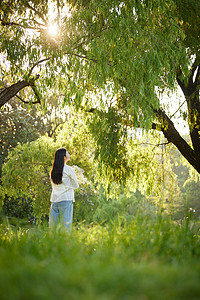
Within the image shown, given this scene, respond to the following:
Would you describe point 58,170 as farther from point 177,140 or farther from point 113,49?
point 177,140

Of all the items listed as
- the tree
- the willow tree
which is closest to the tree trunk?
the willow tree

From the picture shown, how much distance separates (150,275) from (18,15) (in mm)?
5070

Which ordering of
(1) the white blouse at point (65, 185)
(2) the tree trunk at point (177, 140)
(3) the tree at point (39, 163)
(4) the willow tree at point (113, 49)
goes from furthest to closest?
(3) the tree at point (39, 163) < (2) the tree trunk at point (177, 140) < (1) the white blouse at point (65, 185) < (4) the willow tree at point (113, 49)

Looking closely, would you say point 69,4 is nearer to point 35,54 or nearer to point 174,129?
point 35,54

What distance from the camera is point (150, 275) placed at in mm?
1172

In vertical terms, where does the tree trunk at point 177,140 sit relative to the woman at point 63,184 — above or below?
above

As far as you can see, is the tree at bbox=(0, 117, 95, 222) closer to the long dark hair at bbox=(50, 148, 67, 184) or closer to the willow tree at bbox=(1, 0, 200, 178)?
the willow tree at bbox=(1, 0, 200, 178)

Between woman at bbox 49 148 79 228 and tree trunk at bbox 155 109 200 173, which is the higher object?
tree trunk at bbox 155 109 200 173

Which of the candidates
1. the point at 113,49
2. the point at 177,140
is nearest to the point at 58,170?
the point at 113,49

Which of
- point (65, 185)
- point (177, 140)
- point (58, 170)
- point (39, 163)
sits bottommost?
point (65, 185)

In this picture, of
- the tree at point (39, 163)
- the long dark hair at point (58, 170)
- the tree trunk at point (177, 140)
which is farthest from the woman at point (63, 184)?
the tree at point (39, 163)

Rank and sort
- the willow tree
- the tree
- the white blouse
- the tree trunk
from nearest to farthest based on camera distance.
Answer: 1. the willow tree
2. the white blouse
3. the tree trunk
4. the tree

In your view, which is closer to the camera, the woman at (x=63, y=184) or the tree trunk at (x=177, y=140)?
the woman at (x=63, y=184)

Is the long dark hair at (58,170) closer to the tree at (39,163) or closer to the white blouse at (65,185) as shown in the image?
the white blouse at (65,185)
